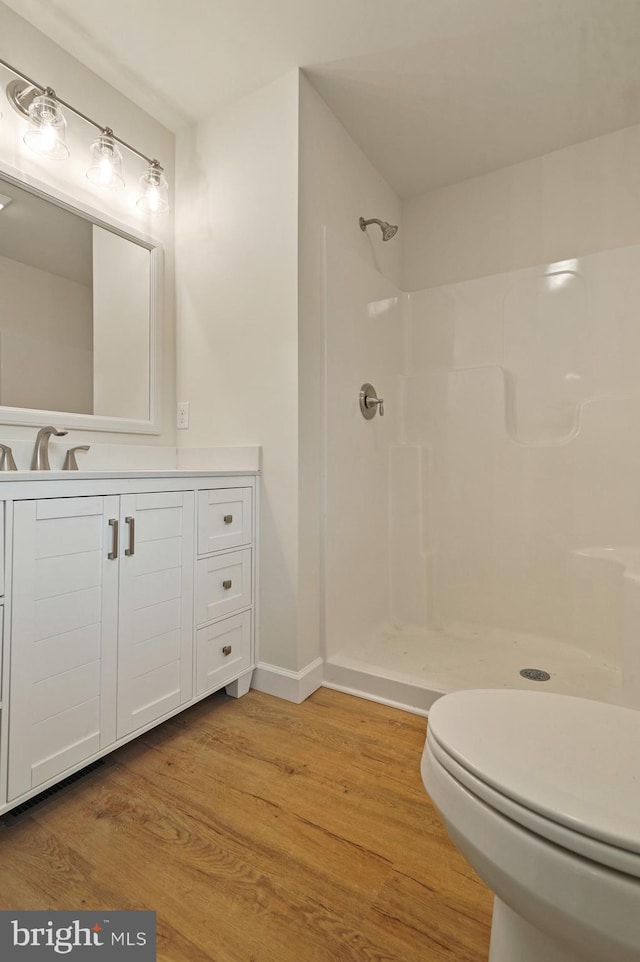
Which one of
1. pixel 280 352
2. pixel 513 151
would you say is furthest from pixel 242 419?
pixel 513 151

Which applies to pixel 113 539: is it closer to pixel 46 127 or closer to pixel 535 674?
pixel 46 127

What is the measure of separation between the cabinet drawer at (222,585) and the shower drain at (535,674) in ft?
3.68

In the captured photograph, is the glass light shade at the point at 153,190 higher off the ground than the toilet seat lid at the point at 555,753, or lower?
higher

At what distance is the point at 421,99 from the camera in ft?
6.06

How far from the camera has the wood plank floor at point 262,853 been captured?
836mm

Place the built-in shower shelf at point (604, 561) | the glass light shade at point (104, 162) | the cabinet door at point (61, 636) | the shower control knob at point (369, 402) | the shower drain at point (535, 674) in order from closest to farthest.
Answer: the cabinet door at point (61, 636) < the glass light shade at point (104, 162) < the shower drain at point (535, 674) < the built-in shower shelf at point (604, 561) < the shower control knob at point (369, 402)

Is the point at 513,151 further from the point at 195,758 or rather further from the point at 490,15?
the point at 195,758

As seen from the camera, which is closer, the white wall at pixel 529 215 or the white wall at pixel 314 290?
the white wall at pixel 314 290

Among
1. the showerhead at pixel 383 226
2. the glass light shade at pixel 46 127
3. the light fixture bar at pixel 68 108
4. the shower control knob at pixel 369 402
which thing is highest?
the light fixture bar at pixel 68 108

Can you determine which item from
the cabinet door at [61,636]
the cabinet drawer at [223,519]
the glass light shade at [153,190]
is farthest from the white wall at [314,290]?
the cabinet door at [61,636]

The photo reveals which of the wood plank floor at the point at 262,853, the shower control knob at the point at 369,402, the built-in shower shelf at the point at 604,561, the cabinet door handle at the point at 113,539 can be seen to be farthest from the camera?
the shower control knob at the point at 369,402

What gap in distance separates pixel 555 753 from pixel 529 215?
238 centimetres

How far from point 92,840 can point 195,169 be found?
2332 millimetres

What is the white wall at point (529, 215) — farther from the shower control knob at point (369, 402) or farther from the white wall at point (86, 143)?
the white wall at point (86, 143)
